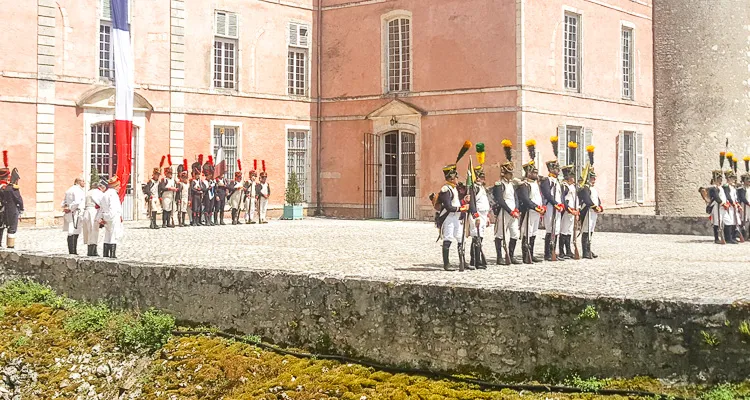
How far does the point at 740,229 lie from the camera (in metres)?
17.5

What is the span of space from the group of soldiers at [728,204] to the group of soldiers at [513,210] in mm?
3897

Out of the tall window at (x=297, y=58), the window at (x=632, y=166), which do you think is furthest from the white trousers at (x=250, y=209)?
the window at (x=632, y=166)

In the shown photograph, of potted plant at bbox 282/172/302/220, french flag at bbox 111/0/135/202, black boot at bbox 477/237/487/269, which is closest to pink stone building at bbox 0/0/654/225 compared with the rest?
potted plant at bbox 282/172/302/220

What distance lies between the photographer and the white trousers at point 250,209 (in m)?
23.0

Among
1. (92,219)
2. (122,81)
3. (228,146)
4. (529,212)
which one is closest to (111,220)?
(92,219)

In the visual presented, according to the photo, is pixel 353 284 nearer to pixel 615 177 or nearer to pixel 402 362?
pixel 402 362

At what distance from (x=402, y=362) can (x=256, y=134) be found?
17.3 metres

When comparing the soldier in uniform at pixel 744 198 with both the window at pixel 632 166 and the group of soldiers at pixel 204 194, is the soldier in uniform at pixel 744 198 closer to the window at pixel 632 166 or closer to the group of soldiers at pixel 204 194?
the window at pixel 632 166

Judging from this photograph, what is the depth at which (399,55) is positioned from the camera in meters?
24.7

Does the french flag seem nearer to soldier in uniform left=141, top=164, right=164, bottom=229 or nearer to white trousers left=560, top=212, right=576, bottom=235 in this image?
soldier in uniform left=141, top=164, right=164, bottom=229

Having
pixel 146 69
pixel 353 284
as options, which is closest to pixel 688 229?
pixel 353 284

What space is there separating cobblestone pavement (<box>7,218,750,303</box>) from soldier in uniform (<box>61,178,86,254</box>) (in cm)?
65

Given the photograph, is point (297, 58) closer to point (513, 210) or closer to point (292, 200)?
point (292, 200)

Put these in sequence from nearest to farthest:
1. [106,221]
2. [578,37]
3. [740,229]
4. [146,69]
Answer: [106,221] < [740,229] < [146,69] < [578,37]
